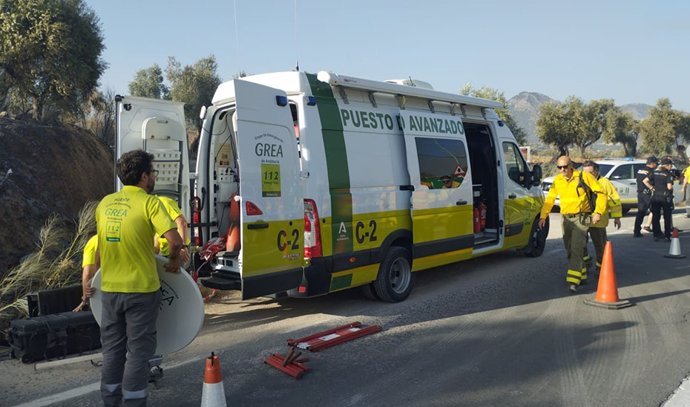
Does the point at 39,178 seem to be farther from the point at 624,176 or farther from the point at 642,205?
the point at 624,176

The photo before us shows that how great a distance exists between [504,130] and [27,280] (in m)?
7.44

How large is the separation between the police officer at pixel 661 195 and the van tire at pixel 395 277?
8126 millimetres

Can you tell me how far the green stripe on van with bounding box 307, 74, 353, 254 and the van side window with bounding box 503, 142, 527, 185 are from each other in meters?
4.04

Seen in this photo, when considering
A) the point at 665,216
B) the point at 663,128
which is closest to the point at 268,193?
the point at 665,216

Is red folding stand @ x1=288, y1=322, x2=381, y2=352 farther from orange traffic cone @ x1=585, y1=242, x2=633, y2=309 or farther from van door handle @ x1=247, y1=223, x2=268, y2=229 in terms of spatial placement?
orange traffic cone @ x1=585, y1=242, x2=633, y2=309

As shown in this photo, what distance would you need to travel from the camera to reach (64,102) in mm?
18641

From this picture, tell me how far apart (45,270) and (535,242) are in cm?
804

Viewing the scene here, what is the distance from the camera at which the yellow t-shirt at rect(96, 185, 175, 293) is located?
3598mm

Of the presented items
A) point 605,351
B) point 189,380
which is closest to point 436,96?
point 605,351

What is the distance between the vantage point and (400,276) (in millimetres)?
7188

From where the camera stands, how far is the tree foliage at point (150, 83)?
3678 cm

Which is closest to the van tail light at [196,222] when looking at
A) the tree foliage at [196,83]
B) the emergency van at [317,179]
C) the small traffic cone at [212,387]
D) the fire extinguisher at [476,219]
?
the emergency van at [317,179]

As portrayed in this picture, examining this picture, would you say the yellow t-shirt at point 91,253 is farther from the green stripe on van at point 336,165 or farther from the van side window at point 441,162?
the van side window at point 441,162

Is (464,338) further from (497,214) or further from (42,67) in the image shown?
(42,67)
